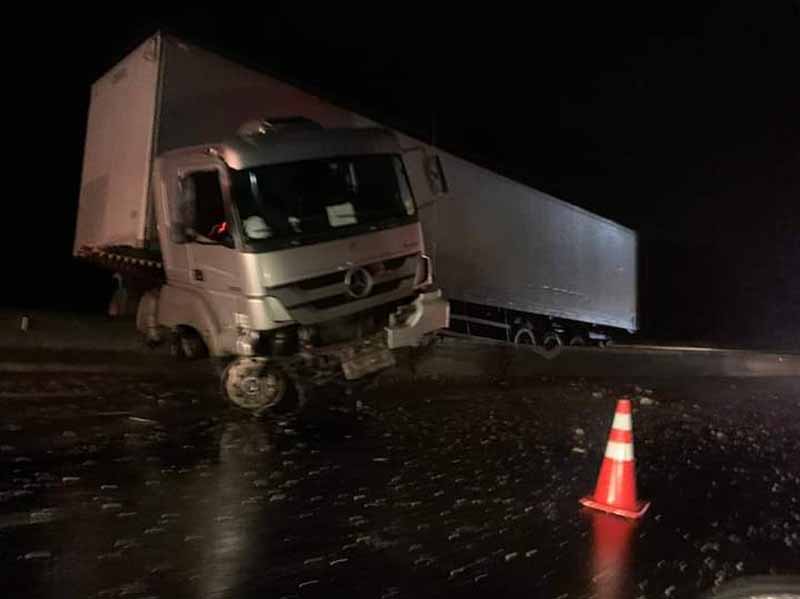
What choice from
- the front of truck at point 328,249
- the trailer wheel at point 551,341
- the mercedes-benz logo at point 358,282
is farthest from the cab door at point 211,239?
the trailer wheel at point 551,341

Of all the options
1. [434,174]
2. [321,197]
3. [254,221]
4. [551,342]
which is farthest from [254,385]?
[551,342]

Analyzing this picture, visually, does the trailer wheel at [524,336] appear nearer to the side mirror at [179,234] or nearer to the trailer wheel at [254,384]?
the trailer wheel at [254,384]

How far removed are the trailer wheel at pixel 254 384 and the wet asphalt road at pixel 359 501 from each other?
8.3 inches

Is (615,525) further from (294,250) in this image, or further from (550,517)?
(294,250)

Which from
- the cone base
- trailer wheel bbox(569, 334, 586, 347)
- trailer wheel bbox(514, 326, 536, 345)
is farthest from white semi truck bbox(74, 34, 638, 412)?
trailer wheel bbox(569, 334, 586, 347)

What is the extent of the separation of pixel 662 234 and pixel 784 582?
27.7 metres

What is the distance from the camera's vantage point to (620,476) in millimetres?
5387

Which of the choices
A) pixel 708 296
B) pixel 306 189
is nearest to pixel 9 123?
pixel 306 189

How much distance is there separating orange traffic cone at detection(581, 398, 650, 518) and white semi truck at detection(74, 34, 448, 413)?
11.4 feet

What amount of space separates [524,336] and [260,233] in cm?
857

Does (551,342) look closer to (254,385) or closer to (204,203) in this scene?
(254,385)

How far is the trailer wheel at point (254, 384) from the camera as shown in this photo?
26.0ft

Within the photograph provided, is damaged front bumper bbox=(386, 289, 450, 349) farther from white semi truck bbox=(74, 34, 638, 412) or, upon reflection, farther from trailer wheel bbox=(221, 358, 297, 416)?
trailer wheel bbox=(221, 358, 297, 416)

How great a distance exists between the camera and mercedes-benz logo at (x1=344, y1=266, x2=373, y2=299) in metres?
8.16
